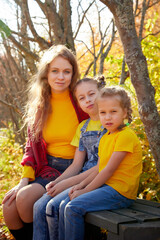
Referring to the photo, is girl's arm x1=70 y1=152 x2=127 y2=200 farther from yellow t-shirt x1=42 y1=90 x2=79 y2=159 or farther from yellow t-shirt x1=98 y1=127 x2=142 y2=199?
yellow t-shirt x1=42 y1=90 x2=79 y2=159

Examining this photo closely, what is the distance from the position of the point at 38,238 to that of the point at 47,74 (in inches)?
55.8

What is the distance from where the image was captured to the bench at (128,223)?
1.64 metres

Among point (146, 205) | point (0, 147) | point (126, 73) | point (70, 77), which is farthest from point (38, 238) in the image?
point (0, 147)

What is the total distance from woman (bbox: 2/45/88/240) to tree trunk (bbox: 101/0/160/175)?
692 mm

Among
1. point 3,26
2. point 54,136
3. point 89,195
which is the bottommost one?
point 89,195

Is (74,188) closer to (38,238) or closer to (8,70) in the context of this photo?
(38,238)

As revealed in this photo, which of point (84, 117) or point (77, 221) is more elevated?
point (84, 117)

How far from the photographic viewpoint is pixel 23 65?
5484 millimetres

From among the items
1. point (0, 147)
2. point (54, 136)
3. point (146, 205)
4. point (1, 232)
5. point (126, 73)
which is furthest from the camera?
point (0, 147)

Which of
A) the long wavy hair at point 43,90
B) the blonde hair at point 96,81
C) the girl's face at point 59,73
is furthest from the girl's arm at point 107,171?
the girl's face at point 59,73

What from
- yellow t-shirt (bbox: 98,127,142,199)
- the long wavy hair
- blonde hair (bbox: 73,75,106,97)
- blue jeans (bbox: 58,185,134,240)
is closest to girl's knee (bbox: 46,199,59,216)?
blue jeans (bbox: 58,185,134,240)

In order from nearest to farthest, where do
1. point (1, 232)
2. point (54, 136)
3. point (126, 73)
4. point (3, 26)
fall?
point (3, 26) < point (54, 136) < point (1, 232) < point (126, 73)

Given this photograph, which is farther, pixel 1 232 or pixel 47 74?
pixel 1 232

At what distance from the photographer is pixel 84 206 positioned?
1.91 metres
